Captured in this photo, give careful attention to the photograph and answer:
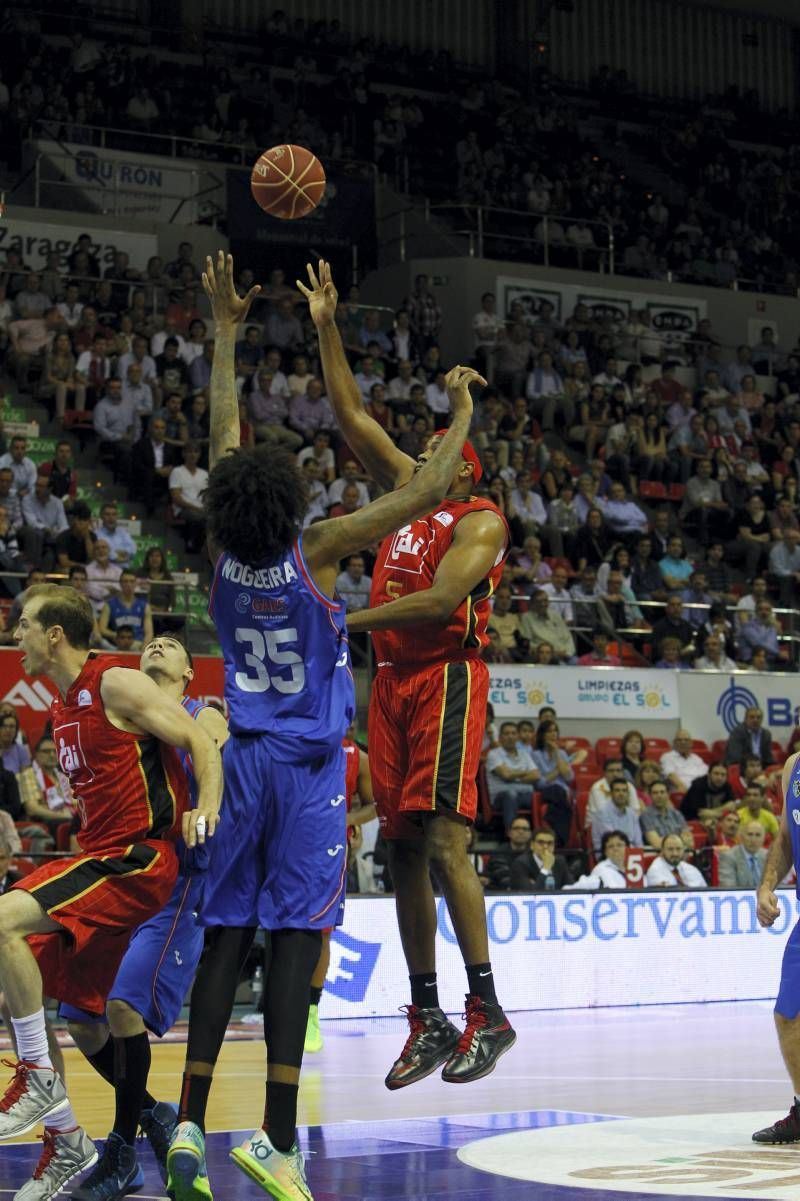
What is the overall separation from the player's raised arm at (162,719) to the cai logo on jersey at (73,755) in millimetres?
155

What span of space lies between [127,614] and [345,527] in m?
9.99

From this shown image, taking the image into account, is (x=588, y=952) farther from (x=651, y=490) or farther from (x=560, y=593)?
(x=651, y=490)

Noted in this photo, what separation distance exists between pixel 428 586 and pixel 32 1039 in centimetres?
212

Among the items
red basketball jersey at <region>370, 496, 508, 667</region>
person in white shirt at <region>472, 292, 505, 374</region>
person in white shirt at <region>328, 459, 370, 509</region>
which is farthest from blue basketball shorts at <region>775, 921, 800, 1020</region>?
person in white shirt at <region>472, 292, 505, 374</region>

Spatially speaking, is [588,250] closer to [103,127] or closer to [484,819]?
[103,127]

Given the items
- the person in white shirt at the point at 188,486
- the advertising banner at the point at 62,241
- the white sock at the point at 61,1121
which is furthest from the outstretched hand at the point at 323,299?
the advertising banner at the point at 62,241

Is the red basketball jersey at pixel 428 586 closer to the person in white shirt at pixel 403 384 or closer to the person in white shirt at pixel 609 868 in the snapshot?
the person in white shirt at pixel 609 868

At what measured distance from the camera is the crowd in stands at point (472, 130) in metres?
22.8

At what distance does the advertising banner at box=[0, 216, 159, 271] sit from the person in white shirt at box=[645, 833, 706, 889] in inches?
384

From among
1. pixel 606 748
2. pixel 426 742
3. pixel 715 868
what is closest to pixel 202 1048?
pixel 426 742

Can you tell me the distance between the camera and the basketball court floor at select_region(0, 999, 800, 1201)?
647cm

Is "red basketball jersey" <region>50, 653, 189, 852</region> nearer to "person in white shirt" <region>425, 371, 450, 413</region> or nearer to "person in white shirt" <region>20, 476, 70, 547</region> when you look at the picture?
"person in white shirt" <region>20, 476, 70, 547</region>

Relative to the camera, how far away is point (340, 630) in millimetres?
5633

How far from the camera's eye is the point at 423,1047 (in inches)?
251
